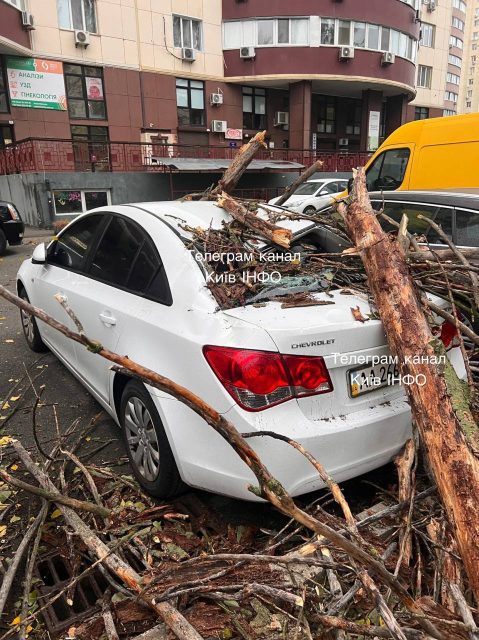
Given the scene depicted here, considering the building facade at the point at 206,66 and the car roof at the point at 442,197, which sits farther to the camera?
the building facade at the point at 206,66

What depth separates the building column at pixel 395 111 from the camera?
2712cm

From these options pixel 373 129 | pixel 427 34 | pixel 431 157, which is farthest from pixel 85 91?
pixel 427 34

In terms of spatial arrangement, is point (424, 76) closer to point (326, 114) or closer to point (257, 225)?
point (326, 114)

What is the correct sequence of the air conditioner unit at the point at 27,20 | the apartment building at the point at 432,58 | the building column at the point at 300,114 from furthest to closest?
1. the apartment building at the point at 432,58
2. the building column at the point at 300,114
3. the air conditioner unit at the point at 27,20

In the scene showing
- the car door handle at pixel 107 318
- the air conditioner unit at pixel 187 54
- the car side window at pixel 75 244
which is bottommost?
the car door handle at pixel 107 318

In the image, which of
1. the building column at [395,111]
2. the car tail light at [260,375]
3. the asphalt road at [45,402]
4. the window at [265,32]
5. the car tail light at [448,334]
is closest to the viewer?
the car tail light at [260,375]

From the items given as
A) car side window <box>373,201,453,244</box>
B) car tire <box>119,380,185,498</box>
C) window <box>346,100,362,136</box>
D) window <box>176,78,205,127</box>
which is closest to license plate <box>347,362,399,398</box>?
car tire <box>119,380,185,498</box>

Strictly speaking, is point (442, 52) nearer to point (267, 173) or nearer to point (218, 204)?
point (267, 173)

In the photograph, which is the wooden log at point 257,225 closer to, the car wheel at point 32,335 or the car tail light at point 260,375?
the car tail light at point 260,375

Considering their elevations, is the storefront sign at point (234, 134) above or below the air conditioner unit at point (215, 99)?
below

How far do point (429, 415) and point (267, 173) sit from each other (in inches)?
835

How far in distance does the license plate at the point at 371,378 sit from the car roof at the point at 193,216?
130 cm

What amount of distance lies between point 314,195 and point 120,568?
14.8 meters

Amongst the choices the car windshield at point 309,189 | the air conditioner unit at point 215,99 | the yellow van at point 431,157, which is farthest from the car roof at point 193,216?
the air conditioner unit at point 215,99
